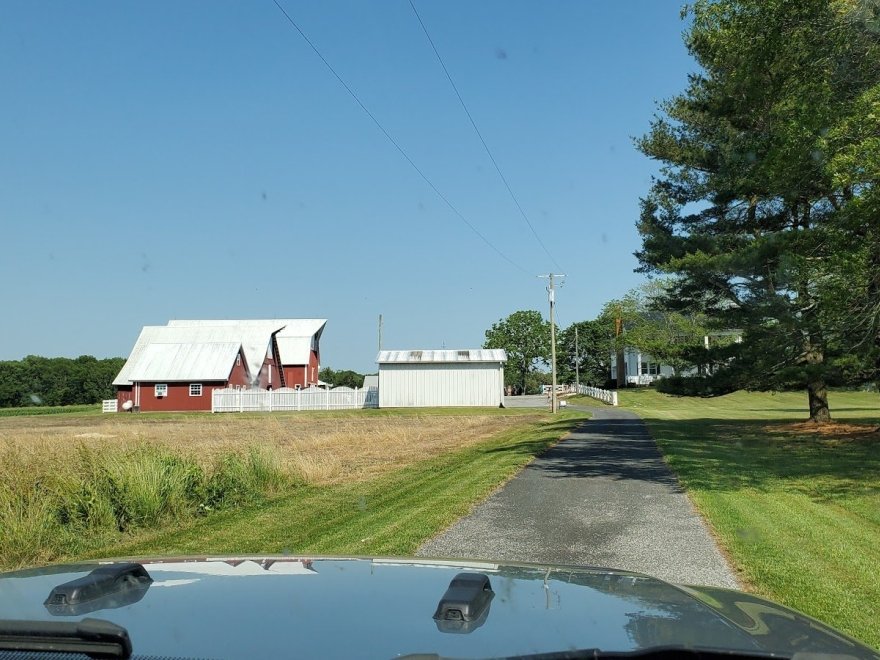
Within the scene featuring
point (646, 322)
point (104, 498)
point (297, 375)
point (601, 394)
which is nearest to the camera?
point (104, 498)

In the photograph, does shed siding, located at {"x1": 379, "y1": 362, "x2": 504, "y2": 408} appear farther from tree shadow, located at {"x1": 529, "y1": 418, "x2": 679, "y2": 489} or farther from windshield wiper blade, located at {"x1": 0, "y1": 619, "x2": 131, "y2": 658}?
windshield wiper blade, located at {"x1": 0, "y1": 619, "x2": 131, "y2": 658}

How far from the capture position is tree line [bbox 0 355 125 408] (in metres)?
95.1

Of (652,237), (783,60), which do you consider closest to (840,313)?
(783,60)

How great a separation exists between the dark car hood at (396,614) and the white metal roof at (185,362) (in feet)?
188

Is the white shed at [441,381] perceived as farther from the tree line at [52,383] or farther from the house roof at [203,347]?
the tree line at [52,383]

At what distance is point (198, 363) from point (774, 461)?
48270 mm

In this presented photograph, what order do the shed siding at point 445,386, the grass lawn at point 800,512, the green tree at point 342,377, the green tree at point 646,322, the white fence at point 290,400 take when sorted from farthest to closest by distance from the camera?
the green tree at point 342,377 < the green tree at point 646,322 < the shed siding at point 445,386 < the white fence at point 290,400 < the grass lawn at point 800,512

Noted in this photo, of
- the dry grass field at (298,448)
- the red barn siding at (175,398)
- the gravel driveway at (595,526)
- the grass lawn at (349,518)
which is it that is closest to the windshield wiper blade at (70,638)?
the grass lawn at (349,518)

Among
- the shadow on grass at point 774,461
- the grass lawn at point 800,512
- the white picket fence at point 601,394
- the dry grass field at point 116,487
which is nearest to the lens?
the grass lawn at point 800,512

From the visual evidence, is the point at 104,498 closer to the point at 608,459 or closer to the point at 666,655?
the point at 666,655

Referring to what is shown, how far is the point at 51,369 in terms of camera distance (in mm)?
100812

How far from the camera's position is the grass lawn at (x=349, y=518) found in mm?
9258

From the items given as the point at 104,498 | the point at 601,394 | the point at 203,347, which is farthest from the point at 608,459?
the point at 601,394

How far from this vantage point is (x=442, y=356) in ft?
195
